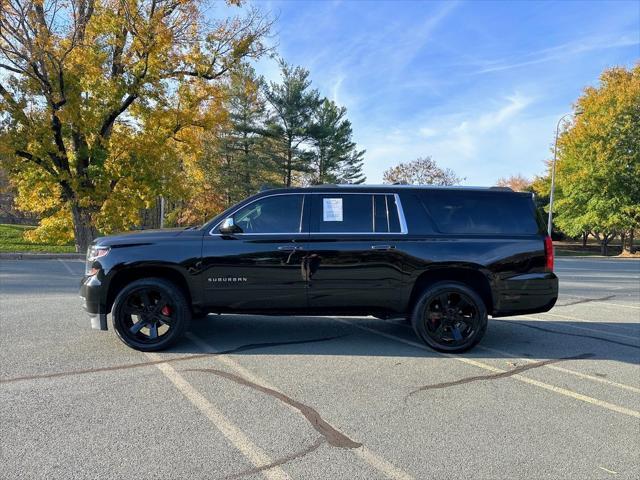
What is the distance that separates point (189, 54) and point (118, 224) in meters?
7.12

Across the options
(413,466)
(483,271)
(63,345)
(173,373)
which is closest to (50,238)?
(63,345)

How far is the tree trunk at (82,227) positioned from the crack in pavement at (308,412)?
52.7 feet

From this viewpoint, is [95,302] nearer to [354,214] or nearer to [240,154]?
[354,214]

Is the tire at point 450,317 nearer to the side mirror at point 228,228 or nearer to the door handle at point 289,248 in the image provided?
the door handle at point 289,248

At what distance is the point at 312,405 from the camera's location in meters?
3.83

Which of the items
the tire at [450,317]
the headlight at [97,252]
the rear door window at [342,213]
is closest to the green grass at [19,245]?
the headlight at [97,252]

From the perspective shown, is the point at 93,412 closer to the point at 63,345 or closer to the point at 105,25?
the point at 63,345

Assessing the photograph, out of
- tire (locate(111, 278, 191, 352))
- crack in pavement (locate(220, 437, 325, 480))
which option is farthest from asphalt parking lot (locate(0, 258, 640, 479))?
tire (locate(111, 278, 191, 352))

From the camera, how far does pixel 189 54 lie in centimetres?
1747

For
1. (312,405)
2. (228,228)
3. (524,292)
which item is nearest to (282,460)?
(312,405)

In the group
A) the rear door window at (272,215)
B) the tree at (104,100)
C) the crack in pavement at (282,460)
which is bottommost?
the crack in pavement at (282,460)

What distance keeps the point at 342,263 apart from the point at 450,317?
1.49 meters

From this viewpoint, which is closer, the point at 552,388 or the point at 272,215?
the point at 552,388

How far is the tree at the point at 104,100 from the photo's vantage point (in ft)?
52.8
